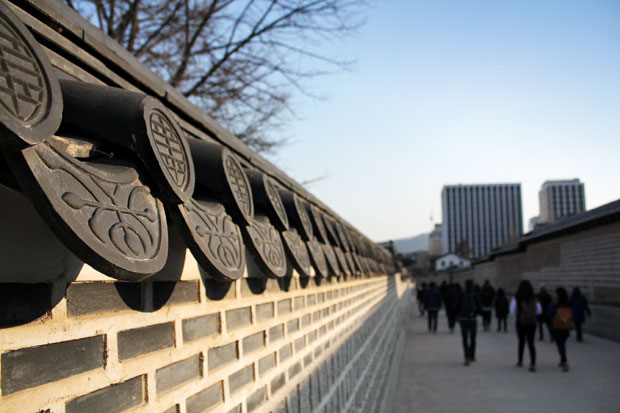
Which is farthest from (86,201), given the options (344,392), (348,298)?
(348,298)

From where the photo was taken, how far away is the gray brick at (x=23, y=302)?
1163mm

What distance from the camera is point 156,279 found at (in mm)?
1771

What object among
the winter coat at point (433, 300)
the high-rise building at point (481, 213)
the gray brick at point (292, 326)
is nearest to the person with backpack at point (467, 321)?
the winter coat at point (433, 300)

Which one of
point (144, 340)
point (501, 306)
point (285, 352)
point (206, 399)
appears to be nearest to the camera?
point (144, 340)

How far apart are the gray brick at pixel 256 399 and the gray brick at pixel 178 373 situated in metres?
0.54

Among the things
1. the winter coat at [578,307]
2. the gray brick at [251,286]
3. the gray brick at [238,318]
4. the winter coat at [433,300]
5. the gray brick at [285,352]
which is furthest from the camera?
the winter coat at [433,300]

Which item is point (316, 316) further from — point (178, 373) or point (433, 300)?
point (433, 300)

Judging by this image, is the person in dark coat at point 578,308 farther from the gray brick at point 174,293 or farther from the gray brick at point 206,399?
the gray brick at point 174,293

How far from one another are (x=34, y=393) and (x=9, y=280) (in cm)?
25

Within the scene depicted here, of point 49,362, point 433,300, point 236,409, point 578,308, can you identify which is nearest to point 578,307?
point 578,308

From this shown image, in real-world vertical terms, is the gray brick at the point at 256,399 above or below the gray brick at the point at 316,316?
below

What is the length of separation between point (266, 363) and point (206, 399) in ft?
2.63

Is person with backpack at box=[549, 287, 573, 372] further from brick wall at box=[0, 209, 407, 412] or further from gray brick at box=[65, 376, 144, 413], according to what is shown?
gray brick at box=[65, 376, 144, 413]

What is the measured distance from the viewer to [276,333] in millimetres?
3080
